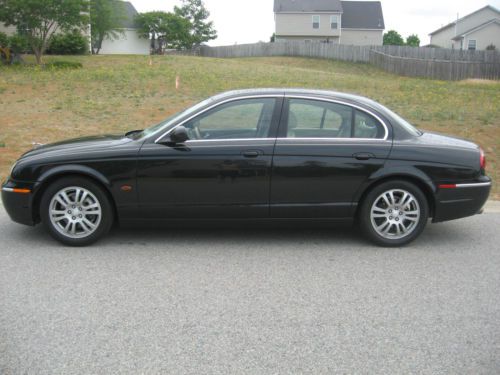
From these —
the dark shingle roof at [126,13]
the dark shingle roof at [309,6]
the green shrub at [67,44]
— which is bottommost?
the green shrub at [67,44]

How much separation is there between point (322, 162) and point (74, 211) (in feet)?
8.35

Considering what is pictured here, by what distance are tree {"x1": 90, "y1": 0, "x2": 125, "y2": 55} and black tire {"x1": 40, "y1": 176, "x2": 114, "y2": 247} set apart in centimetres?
4332

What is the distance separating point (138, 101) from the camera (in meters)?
16.4

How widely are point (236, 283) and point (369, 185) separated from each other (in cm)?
185

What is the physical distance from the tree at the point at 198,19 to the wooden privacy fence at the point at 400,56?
13596 millimetres

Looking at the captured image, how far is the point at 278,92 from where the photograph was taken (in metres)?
6.10

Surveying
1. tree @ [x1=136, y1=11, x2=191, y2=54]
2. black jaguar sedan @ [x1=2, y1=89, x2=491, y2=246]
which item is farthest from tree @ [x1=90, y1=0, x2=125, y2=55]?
black jaguar sedan @ [x1=2, y1=89, x2=491, y2=246]

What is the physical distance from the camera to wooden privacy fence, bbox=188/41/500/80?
119ft

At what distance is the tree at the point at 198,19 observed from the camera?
75875 millimetres

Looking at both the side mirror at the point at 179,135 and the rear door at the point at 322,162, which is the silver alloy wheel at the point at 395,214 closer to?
the rear door at the point at 322,162

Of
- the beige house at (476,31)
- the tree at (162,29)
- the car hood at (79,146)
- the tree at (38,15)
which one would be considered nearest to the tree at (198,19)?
the tree at (162,29)

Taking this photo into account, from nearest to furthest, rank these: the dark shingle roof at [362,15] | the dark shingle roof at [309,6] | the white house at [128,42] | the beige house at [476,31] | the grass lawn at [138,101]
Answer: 1. the grass lawn at [138,101]
2. the white house at [128,42]
3. the beige house at [476,31]
4. the dark shingle roof at [309,6]
5. the dark shingle roof at [362,15]

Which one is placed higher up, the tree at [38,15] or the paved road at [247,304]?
the tree at [38,15]

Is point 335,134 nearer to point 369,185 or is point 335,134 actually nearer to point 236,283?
point 369,185
